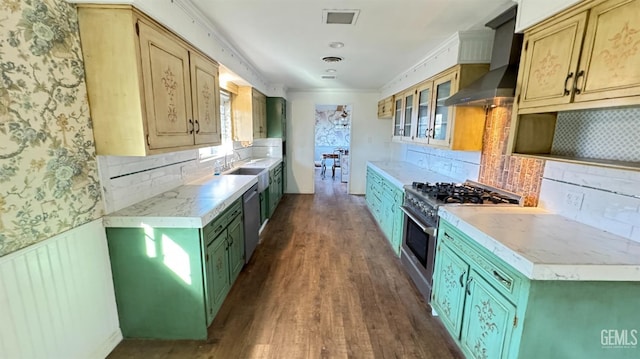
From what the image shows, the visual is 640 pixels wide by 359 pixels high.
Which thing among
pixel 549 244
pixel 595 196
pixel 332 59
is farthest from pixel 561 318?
pixel 332 59

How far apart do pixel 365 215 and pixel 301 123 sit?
258 centimetres

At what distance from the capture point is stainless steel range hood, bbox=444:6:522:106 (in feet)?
6.02

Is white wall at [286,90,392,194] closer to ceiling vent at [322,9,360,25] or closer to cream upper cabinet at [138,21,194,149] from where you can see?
ceiling vent at [322,9,360,25]

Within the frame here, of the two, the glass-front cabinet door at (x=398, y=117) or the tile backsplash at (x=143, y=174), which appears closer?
the tile backsplash at (x=143, y=174)

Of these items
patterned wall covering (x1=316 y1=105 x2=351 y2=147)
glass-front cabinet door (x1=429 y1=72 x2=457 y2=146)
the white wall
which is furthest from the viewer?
patterned wall covering (x1=316 y1=105 x2=351 y2=147)

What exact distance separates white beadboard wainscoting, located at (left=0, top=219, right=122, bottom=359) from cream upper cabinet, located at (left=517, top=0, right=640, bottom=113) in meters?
2.82

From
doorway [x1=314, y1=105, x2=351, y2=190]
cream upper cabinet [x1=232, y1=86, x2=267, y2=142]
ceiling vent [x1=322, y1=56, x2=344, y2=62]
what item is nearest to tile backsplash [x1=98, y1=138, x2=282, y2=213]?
cream upper cabinet [x1=232, y1=86, x2=267, y2=142]

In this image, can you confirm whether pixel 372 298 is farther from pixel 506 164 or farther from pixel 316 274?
pixel 506 164

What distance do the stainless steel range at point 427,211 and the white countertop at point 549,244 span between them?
26 centimetres

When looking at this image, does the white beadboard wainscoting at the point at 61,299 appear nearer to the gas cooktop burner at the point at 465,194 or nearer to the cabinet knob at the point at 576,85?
the gas cooktop burner at the point at 465,194

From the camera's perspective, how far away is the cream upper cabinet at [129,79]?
1.48 meters

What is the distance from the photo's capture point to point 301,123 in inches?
233

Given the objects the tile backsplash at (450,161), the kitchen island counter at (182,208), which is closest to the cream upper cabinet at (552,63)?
the tile backsplash at (450,161)

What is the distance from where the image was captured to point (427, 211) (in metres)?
2.24
